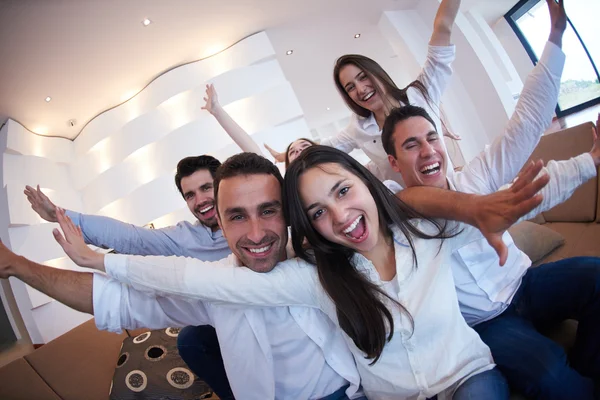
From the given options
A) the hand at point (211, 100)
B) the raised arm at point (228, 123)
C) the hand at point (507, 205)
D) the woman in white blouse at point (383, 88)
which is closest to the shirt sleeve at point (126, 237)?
the woman in white blouse at point (383, 88)

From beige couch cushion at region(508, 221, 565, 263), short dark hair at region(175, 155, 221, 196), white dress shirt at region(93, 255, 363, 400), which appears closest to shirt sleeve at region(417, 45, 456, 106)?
beige couch cushion at region(508, 221, 565, 263)

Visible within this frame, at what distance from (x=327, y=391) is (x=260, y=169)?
82 centimetres

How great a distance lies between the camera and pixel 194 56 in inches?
161

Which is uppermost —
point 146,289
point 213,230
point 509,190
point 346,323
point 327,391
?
point 213,230

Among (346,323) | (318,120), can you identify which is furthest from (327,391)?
(318,120)

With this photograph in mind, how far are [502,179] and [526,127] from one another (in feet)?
0.67

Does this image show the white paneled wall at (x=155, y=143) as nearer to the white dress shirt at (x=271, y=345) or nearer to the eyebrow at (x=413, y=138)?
the eyebrow at (x=413, y=138)

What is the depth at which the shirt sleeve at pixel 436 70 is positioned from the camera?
1665 mm

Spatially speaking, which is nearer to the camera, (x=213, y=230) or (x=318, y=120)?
(x=213, y=230)

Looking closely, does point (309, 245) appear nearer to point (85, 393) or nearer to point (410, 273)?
point (410, 273)

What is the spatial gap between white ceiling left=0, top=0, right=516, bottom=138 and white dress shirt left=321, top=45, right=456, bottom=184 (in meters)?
2.44

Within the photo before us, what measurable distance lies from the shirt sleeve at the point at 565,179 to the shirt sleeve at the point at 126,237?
5.65 feet

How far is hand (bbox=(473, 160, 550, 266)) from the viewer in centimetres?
67

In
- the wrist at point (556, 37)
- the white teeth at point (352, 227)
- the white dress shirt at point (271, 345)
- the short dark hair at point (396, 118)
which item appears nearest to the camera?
the white teeth at point (352, 227)
